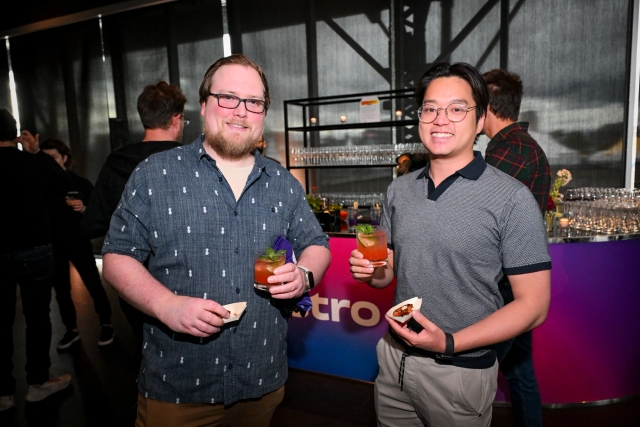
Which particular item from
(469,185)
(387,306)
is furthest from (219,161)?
(387,306)

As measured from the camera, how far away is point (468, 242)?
1398 millimetres

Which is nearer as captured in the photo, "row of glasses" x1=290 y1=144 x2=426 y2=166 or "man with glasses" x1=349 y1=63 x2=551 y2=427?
"man with glasses" x1=349 y1=63 x2=551 y2=427

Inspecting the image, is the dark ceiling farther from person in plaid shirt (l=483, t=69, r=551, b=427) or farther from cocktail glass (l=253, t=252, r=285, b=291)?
cocktail glass (l=253, t=252, r=285, b=291)

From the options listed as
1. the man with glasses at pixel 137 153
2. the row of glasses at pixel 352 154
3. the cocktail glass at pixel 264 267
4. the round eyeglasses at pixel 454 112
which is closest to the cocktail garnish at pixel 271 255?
the cocktail glass at pixel 264 267

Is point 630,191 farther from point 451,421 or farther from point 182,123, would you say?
point 182,123

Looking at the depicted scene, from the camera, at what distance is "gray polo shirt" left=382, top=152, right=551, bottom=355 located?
1.36 m

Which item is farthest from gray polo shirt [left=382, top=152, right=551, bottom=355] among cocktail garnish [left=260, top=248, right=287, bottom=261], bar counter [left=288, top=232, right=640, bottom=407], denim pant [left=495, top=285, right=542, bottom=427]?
bar counter [left=288, top=232, right=640, bottom=407]

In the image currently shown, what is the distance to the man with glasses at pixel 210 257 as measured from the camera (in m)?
1.46

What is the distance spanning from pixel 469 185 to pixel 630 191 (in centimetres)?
284

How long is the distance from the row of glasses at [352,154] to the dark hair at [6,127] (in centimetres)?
299

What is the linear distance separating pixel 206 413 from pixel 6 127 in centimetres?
252

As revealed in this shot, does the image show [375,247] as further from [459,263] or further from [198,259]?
[198,259]

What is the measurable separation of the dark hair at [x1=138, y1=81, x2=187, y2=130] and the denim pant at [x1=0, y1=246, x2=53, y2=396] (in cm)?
133

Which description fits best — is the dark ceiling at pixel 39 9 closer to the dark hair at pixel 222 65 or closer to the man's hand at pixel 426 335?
the dark hair at pixel 222 65
